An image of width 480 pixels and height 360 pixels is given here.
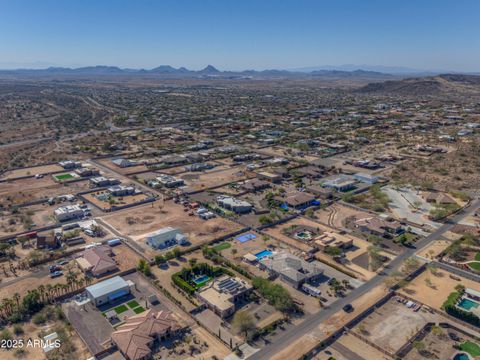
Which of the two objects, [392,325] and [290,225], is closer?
[392,325]

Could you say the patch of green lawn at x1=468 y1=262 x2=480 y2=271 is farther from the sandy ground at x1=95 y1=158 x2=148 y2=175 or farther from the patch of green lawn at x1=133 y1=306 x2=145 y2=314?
the sandy ground at x1=95 y1=158 x2=148 y2=175

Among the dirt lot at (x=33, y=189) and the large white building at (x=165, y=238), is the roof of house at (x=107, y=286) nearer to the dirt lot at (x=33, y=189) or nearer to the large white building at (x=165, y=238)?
the large white building at (x=165, y=238)

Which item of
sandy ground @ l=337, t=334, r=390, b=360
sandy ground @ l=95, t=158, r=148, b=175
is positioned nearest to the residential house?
sandy ground @ l=337, t=334, r=390, b=360

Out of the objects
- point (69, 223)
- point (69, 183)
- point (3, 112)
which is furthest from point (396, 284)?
point (3, 112)

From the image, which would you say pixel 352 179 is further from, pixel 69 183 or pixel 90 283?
pixel 69 183

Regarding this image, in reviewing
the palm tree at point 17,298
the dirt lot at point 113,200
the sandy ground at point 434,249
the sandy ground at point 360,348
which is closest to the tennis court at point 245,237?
the sandy ground at point 360,348

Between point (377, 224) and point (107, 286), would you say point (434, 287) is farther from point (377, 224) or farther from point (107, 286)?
point (107, 286)

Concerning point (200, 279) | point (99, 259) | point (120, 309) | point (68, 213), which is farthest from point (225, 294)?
point (68, 213)
